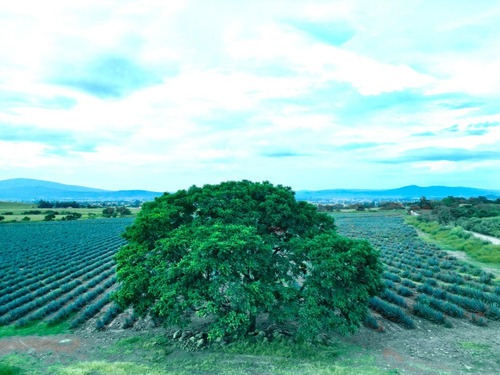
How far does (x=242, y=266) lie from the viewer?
Answer: 11.1 m

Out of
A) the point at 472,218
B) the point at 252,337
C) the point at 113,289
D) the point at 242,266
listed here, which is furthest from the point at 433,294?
the point at 472,218

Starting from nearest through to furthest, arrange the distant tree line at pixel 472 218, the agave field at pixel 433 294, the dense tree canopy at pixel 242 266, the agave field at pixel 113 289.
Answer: the dense tree canopy at pixel 242 266 < the agave field at pixel 433 294 < the agave field at pixel 113 289 < the distant tree line at pixel 472 218

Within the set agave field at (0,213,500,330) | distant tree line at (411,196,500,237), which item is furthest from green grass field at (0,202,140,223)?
distant tree line at (411,196,500,237)

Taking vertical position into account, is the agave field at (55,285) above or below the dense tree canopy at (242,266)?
below

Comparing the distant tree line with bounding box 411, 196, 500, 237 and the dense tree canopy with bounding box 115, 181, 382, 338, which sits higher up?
the dense tree canopy with bounding box 115, 181, 382, 338

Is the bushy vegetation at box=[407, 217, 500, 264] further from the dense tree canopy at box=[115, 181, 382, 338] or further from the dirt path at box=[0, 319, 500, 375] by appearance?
the dense tree canopy at box=[115, 181, 382, 338]

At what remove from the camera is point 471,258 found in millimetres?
31031

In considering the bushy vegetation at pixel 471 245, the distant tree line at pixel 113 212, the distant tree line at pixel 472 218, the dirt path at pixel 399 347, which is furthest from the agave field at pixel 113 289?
the distant tree line at pixel 113 212

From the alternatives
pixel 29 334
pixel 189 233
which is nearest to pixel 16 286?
pixel 29 334

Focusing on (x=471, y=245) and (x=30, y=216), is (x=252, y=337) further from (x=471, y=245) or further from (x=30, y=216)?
(x=30, y=216)

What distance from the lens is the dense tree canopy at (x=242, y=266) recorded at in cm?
1084

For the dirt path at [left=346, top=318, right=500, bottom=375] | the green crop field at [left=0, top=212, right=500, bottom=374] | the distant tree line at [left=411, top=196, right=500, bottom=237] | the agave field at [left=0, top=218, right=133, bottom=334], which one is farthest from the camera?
the distant tree line at [left=411, top=196, right=500, bottom=237]

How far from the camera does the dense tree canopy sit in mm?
10844

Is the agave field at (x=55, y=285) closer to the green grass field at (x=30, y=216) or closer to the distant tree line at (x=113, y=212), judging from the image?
the green grass field at (x=30, y=216)
